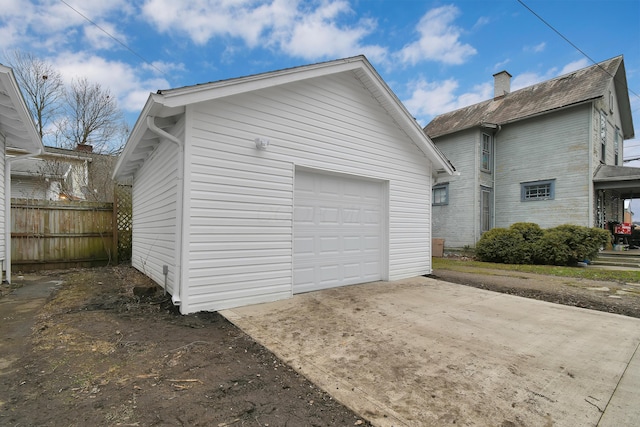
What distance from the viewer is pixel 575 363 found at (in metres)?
2.91

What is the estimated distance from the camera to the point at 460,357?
3.02m

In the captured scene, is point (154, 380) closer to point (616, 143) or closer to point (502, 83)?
point (502, 83)

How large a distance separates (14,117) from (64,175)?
9972 mm

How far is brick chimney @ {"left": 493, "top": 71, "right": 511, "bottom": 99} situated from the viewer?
15695 millimetres

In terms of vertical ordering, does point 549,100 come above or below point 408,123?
above

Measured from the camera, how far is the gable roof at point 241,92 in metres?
4.04

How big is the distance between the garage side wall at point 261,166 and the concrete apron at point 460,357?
56cm

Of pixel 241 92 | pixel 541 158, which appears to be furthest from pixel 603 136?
pixel 241 92

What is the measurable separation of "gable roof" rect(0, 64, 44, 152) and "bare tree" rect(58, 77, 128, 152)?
12.0 metres

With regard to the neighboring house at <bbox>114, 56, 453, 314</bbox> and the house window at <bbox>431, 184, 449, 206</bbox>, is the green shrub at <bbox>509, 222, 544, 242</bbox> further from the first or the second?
the neighboring house at <bbox>114, 56, 453, 314</bbox>

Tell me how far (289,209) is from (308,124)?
62.4 inches

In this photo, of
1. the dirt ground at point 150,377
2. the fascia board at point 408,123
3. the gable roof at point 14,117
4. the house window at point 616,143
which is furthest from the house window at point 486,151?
the gable roof at point 14,117

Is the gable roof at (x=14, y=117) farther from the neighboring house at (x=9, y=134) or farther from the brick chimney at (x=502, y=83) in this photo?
the brick chimney at (x=502, y=83)

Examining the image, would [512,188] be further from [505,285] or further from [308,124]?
[308,124]
